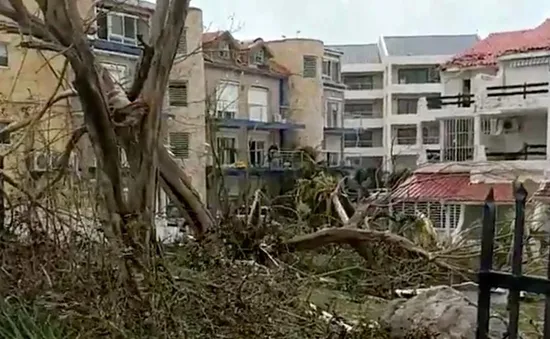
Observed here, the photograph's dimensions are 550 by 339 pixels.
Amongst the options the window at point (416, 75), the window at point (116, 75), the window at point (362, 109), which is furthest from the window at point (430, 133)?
the window at point (116, 75)

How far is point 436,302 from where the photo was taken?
10.5ft

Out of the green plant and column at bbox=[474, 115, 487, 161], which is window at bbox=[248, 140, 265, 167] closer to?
column at bbox=[474, 115, 487, 161]

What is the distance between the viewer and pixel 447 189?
421 inches

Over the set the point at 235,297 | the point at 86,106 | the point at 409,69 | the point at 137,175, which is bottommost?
the point at 235,297

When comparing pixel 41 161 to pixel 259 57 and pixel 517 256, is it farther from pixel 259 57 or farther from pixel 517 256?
pixel 259 57

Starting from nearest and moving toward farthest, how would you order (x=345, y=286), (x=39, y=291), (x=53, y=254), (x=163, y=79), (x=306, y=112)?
(x=39, y=291) → (x=53, y=254) → (x=163, y=79) → (x=345, y=286) → (x=306, y=112)

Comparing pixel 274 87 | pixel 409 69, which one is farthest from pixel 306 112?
pixel 409 69

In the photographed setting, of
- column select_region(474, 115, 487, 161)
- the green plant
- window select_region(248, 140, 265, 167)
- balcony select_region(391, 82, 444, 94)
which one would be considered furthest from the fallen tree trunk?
balcony select_region(391, 82, 444, 94)

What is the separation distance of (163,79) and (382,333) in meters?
1.55

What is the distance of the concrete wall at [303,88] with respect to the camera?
18.0 meters

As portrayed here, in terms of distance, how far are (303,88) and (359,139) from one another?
17.5 ft

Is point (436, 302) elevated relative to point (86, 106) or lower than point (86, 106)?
lower

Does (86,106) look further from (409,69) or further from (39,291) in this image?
(409,69)

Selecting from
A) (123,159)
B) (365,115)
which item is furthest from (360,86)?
(123,159)
